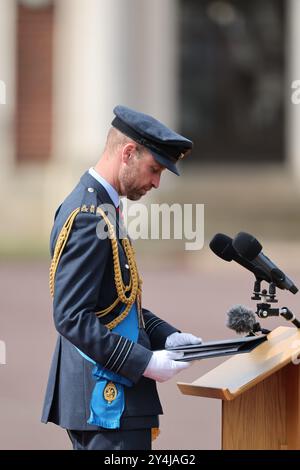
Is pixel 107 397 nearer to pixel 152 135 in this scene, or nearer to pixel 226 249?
pixel 226 249

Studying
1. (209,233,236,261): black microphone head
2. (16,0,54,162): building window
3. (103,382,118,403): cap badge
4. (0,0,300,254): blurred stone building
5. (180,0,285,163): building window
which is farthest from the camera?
(180,0,285,163): building window

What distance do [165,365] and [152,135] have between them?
2.33ft

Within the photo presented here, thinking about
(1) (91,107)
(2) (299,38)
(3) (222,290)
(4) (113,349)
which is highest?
(2) (299,38)

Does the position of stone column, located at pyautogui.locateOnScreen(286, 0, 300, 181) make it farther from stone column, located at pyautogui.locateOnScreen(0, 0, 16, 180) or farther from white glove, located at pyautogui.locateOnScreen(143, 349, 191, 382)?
white glove, located at pyautogui.locateOnScreen(143, 349, 191, 382)

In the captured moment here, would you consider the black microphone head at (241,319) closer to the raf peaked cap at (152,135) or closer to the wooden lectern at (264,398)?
the wooden lectern at (264,398)

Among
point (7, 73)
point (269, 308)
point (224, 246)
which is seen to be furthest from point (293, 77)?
point (269, 308)

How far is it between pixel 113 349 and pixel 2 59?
12.2 meters

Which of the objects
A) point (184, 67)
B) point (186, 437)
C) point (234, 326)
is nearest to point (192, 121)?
point (184, 67)

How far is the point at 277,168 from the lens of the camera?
1612 centimetres

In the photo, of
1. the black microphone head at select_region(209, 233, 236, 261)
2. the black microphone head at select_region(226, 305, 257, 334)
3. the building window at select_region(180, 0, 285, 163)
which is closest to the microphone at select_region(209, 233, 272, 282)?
the black microphone head at select_region(209, 233, 236, 261)

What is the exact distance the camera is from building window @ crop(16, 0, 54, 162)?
15.1 meters

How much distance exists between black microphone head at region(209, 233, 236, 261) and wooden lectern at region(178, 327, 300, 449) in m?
0.30
